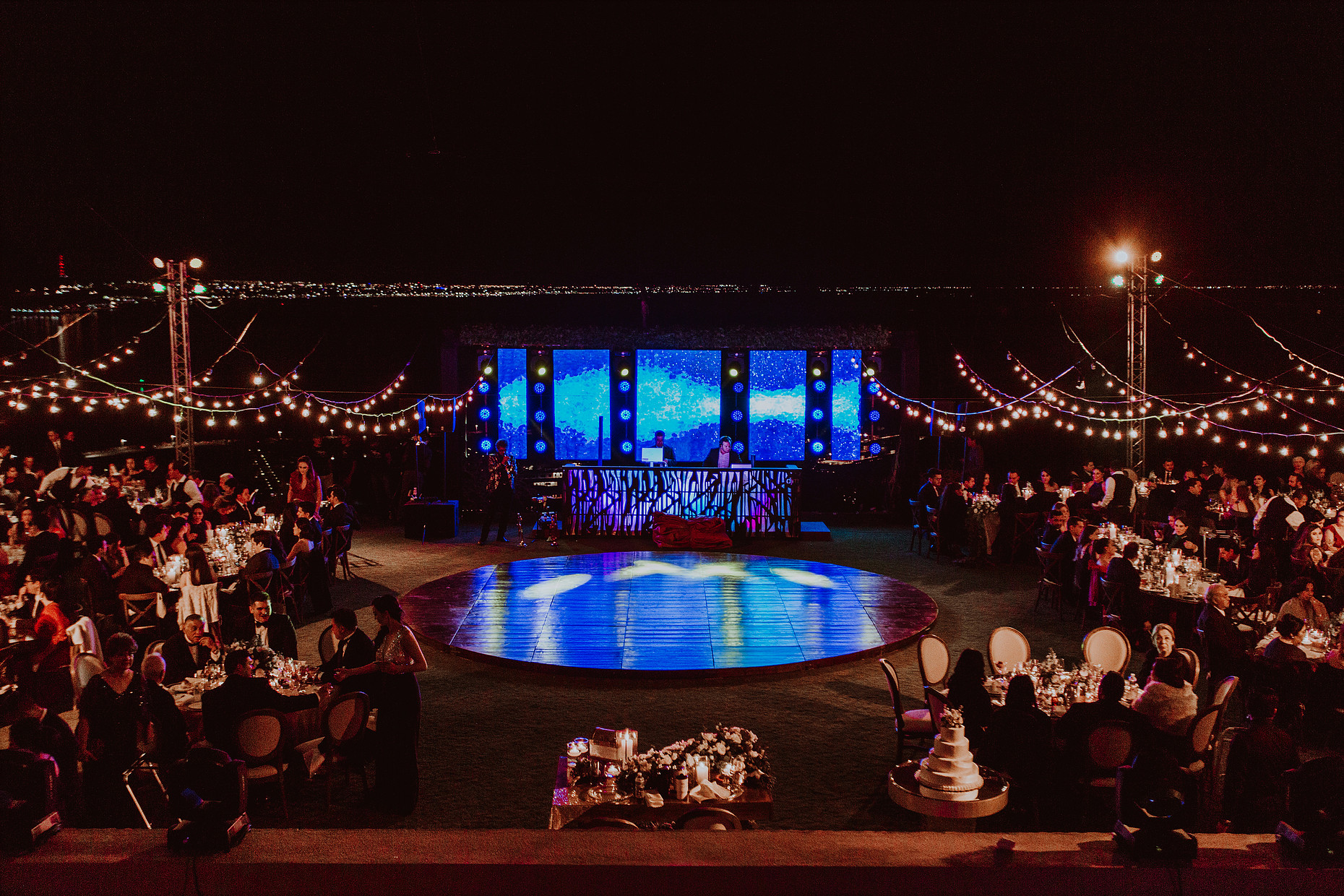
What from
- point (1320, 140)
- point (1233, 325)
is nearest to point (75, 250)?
point (1320, 140)

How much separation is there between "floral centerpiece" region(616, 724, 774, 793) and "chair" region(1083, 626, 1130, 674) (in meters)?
3.08

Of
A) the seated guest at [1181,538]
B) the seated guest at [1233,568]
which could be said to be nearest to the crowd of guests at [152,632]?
the seated guest at [1181,538]

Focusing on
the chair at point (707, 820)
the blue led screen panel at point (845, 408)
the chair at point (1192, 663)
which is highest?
the blue led screen panel at point (845, 408)

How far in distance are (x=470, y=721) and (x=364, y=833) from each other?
3121mm

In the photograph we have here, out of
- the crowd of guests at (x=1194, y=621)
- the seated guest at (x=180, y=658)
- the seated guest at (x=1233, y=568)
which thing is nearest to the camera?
the crowd of guests at (x=1194, y=621)

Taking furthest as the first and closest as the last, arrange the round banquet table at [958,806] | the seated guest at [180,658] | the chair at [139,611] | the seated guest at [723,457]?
1. the seated guest at [723,457]
2. the chair at [139,611]
3. the seated guest at [180,658]
4. the round banquet table at [958,806]

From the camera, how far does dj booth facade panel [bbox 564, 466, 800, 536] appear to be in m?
14.1

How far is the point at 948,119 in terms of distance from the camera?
8242 mm

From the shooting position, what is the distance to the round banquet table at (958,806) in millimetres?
4582

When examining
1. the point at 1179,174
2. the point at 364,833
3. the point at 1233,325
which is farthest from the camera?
the point at 1233,325

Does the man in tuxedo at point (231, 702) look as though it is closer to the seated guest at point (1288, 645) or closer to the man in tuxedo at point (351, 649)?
the man in tuxedo at point (351, 649)

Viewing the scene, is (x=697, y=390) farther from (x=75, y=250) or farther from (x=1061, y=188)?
(x=75, y=250)

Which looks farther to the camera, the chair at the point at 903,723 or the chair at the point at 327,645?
the chair at the point at 327,645

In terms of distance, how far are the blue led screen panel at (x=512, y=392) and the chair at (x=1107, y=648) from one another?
39.6 ft
